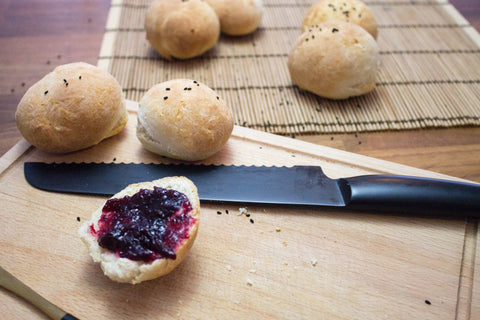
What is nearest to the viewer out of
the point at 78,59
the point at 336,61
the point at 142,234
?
the point at 142,234

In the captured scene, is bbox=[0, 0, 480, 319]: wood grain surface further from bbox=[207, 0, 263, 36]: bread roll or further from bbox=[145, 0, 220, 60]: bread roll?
bbox=[207, 0, 263, 36]: bread roll

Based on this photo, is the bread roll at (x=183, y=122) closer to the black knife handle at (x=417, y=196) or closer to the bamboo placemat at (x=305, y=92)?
the bamboo placemat at (x=305, y=92)

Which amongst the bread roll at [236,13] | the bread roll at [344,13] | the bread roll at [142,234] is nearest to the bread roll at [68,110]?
the bread roll at [142,234]

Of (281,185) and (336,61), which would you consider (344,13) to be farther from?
(281,185)

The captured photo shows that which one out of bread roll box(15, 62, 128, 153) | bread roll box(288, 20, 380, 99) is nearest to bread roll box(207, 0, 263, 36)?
bread roll box(288, 20, 380, 99)

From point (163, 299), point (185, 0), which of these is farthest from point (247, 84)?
point (163, 299)

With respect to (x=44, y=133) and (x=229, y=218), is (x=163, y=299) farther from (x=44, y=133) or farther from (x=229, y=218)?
(x=44, y=133)

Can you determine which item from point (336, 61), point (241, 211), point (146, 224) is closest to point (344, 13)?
point (336, 61)

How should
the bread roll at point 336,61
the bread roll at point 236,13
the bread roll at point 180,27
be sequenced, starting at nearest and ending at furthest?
the bread roll at point 336,61
the bread roll at point 180,27
the bread roll at point 236,13
